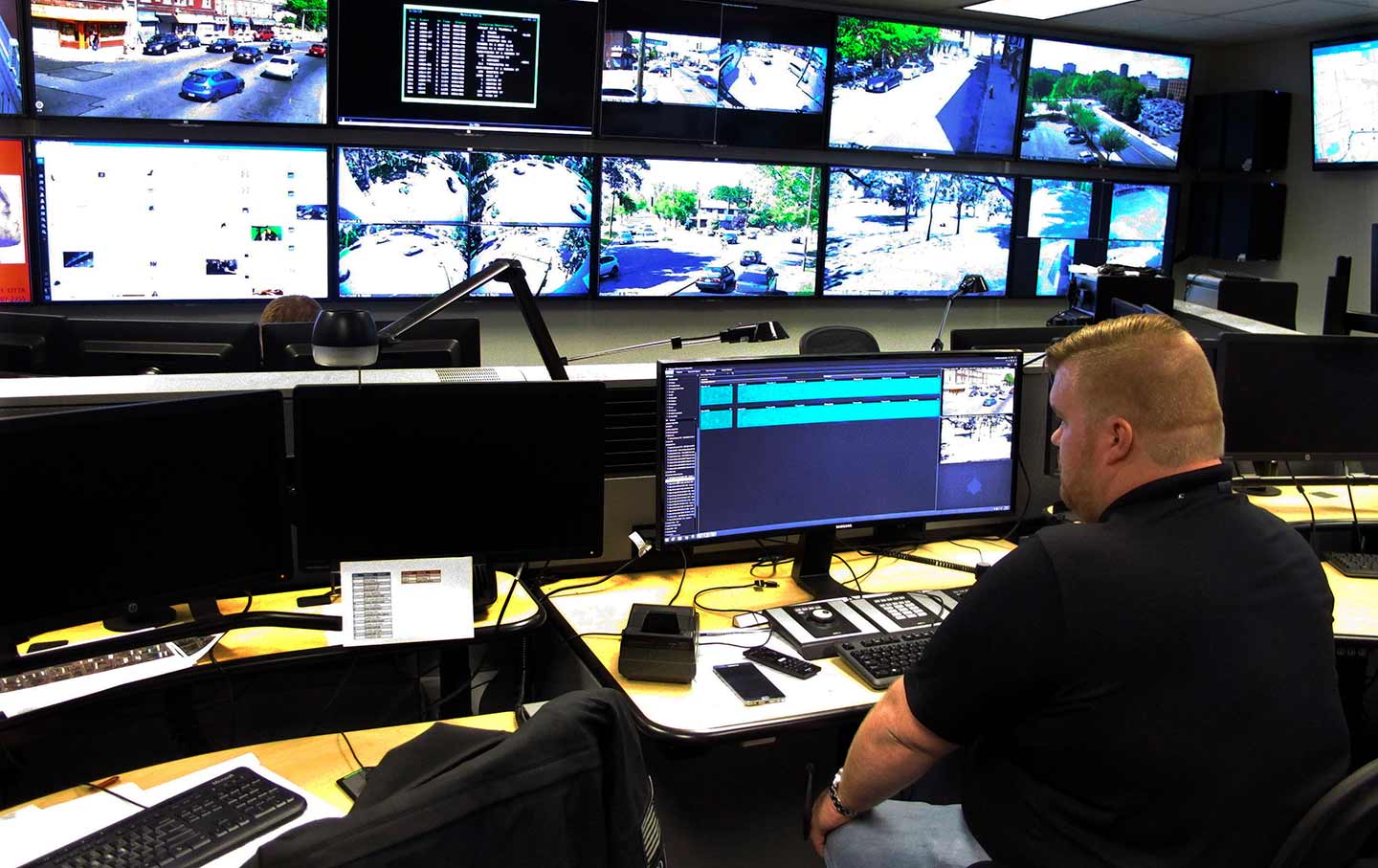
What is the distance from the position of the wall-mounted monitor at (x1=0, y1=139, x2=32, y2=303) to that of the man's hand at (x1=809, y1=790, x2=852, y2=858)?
3472 millimetres

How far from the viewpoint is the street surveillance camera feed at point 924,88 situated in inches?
192

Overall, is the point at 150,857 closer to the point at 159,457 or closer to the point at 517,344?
the point at 159,457

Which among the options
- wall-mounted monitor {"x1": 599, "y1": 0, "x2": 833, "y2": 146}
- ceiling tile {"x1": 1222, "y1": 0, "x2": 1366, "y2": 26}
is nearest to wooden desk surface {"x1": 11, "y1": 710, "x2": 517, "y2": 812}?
wall-mounted monitor {"x1": 599, "y1": 0, "x2": 833, "y2": 146}

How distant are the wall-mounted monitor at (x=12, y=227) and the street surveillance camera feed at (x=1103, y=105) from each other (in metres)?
4.24

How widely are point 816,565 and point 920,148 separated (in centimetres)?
334

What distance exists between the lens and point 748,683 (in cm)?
180

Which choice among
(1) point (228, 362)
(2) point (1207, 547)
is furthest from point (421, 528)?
(2) point (1207, 547)

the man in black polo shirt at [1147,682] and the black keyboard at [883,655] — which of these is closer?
the man in black polo shirt at [1147,682]

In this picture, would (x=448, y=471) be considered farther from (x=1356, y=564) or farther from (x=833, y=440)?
(x=1356, y=564)

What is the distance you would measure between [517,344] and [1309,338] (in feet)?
10.1

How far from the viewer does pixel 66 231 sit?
151 inches

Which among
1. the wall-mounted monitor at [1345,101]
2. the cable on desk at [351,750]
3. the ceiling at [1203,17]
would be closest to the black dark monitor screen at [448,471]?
the cable on desk at [351,750]

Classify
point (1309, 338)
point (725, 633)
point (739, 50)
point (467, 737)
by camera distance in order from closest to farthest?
point (467, 737), point (725, 633), point (1309, 338), point (739, 50)

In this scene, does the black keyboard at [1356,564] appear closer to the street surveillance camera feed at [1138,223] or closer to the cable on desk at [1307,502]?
the cable on desk at [1307,502]
